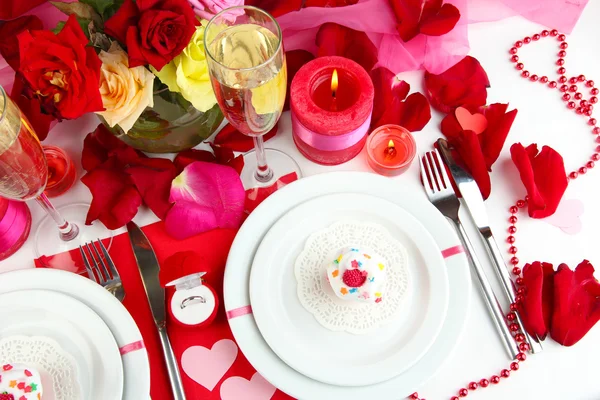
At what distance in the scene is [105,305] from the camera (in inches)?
29.0

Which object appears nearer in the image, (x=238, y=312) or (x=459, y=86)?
(x=238, y=312)

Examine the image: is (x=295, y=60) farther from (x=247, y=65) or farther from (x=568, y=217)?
(x=568, y=217)

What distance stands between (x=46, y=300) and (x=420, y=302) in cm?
51

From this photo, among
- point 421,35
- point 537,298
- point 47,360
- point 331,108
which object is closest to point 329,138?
point 331,108

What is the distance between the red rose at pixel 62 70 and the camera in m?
0.61

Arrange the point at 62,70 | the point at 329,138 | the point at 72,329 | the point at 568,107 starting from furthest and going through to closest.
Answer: the point at 568,107 < the point at 329,138 < the point at 72,329 < the point at 62,70

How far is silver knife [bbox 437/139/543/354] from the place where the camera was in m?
0.79

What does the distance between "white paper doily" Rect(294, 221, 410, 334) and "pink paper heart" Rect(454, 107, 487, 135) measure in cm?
25

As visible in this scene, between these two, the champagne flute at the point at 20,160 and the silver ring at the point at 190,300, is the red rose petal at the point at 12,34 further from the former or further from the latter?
the silver ring at the point at 190,300

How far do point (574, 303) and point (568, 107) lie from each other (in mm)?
362

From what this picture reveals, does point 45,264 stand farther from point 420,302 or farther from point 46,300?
point 420,302

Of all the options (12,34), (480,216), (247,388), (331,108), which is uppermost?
(12,34)

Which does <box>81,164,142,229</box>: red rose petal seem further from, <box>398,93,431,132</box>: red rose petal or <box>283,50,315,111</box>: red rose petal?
<box>398,93,431,132</box>: red rose petal

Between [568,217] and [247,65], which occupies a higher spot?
[247,65]
